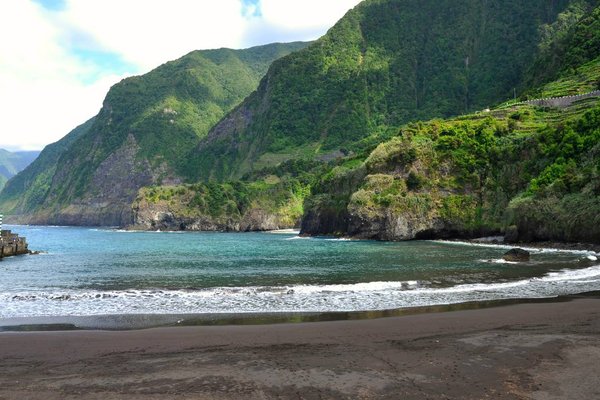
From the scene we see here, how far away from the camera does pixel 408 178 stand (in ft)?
338

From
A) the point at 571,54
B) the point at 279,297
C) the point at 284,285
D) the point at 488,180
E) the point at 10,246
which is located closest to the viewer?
the point at 279,297

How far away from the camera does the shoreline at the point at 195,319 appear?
2172cm

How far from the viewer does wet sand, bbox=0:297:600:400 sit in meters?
12.8

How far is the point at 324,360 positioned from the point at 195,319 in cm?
963

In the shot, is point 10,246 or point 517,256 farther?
point 10,246

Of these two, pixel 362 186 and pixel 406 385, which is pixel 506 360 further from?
pixel 362 186

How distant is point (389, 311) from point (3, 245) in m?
66.6

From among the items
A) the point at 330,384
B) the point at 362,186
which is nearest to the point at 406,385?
the point at 330,384

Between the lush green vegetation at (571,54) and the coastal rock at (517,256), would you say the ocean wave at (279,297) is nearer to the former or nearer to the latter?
the coastal rock at (517,256)

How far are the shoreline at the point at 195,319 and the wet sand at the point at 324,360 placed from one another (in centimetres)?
105

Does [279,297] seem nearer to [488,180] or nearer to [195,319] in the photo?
[195,319]

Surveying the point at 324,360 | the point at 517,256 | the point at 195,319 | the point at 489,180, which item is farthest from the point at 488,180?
the point at 324,360

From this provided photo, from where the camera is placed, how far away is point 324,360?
616 inches

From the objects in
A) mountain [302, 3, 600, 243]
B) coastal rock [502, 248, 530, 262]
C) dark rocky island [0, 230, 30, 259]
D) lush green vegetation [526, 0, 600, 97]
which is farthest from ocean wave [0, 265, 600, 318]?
lush green vegetation [526, 0, 600, 97]
